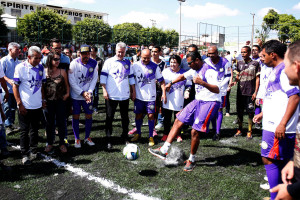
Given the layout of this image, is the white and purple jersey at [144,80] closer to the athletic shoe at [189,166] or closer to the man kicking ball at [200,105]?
the man kicking ball at [200,105]

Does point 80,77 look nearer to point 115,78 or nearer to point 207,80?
point 115,78

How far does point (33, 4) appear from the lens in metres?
82.0

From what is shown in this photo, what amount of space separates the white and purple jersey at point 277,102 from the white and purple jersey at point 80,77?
3.56 meters

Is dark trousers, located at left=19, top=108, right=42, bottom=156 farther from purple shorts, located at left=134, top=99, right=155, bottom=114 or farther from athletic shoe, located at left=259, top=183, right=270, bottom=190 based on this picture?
athletic shoe, located at left=259, top=183, right=270, bottom=190

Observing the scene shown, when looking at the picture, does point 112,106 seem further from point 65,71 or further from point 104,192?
point 104,192

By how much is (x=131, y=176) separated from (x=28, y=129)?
2129mm

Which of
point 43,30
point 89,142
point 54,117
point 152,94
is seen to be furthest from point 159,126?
point 43,30

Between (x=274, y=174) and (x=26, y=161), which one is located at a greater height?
(x=274, y=174)

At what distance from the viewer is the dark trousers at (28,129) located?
14.4 feet

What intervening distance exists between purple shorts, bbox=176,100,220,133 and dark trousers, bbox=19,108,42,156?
2716mm

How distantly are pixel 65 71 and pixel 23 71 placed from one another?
85cm

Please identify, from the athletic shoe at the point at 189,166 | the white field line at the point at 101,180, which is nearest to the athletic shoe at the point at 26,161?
the white field line at the point at 101,180

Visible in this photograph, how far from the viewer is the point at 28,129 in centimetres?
444

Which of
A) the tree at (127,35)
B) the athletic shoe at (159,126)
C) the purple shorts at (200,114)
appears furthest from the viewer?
the tree at (127,35)
